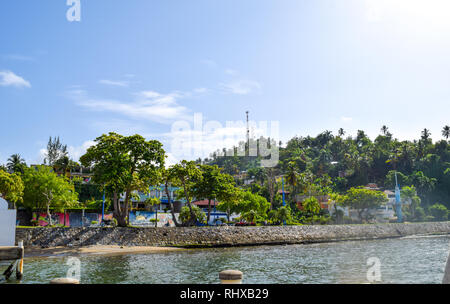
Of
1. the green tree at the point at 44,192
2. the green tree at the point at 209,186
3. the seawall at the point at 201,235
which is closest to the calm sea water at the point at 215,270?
the seawall at the point at 201,235

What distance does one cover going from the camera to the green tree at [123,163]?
37406 mm

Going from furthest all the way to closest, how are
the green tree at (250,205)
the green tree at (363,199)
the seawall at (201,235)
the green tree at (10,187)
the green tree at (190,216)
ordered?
1. the green tree at (363,199)
2. the green tree at (250,205)
3. the green tree at (190,216)
4. the green tree at (10,187)
5. the seawall at (201,235)

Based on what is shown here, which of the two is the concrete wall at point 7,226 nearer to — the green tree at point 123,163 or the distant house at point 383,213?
the green tree at point 123,163

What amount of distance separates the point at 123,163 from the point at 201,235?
546 inches

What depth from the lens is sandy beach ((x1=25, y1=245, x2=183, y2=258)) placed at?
32803 mm

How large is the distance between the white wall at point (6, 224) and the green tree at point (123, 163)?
16896mm

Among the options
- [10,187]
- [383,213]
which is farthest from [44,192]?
[383,213]

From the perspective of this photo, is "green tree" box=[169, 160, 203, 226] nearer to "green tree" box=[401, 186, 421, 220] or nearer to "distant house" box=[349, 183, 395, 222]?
"distant house" box=[349, 183, 395, 222]

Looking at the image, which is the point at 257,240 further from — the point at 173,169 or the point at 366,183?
the point at 366,183

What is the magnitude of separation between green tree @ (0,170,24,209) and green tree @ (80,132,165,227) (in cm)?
1446

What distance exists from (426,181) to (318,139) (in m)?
55.8

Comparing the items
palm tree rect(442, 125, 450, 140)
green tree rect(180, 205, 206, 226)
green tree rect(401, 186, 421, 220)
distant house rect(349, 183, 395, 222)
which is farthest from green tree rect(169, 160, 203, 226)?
palm tree rect(442, 125, 450, 140)

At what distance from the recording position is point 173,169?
44156mm
